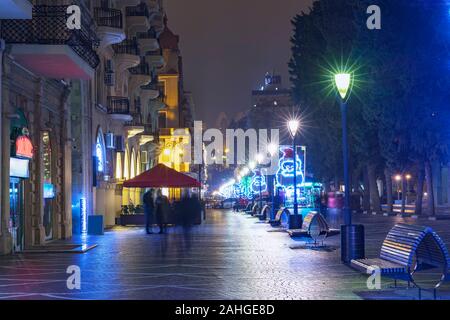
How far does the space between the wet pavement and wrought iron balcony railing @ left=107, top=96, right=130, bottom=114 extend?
658 inches

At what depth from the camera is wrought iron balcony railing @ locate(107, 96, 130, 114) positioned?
39594 mm

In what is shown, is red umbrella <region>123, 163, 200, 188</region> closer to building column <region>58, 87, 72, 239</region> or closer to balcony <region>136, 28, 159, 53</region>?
building column <region>58, 87, 72, 239</region>

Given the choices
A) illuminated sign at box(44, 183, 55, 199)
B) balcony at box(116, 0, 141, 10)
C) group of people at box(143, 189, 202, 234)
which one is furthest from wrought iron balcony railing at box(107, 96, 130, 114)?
illuminated sign at box(44, 183, 55, 199)

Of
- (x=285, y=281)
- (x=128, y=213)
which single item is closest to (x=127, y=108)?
(x=128, y=213)

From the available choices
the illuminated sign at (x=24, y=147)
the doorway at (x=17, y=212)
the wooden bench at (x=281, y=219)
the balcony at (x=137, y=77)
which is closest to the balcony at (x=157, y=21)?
the balcony at (x=137, y=77)

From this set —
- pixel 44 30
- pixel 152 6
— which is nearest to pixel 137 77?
pixel 152 6

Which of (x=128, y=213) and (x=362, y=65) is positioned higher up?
(x=362, y=65)

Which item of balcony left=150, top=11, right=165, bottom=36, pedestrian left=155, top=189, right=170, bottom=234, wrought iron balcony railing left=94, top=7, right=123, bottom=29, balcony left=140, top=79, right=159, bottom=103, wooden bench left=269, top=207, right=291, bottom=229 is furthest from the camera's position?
balcony left=150, top=11, right=165, bottom=36

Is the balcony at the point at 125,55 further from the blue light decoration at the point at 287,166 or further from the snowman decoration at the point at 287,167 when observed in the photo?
the blue light decoration at the point at 287,166

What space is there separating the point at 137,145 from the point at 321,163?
1460 centimetres

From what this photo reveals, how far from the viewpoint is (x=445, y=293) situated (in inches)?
448

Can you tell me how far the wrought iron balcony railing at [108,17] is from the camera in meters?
35.5

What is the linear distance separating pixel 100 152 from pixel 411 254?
26746mm

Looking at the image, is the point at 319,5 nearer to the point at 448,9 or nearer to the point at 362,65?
the point at 362,65
